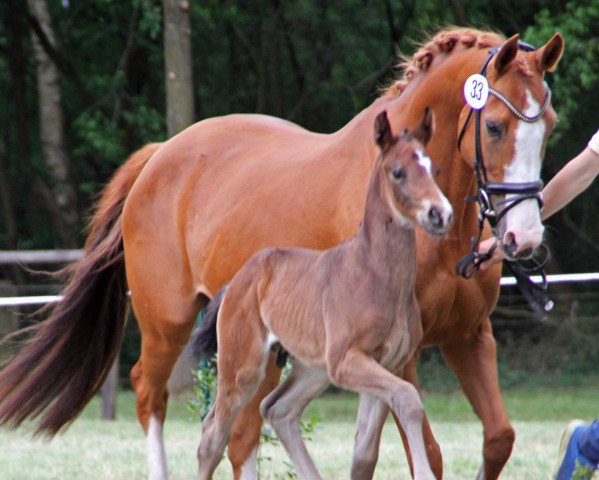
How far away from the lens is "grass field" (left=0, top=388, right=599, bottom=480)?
6051 millimetres

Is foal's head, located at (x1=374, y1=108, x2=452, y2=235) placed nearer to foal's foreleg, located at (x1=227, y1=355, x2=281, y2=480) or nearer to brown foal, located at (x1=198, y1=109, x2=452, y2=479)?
brown foal, located at (x1=198, y1=109, x2=452, y2=479)

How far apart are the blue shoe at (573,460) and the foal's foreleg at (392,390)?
3.00 feet

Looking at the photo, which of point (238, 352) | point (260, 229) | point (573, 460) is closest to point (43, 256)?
point (260, 229)

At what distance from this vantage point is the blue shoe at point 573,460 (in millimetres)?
4028

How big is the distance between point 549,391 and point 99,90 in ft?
23.1

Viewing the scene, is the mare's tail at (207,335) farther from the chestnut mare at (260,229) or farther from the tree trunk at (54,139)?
the tree trunk at (54,139)

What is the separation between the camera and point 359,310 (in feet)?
11.6

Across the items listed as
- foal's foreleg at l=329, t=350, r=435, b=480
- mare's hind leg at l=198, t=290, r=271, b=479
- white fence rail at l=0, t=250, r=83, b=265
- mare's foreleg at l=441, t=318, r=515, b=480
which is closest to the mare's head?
foal's foreleg at l=329, t=350, r=435, b=480

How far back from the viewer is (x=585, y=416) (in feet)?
34.6

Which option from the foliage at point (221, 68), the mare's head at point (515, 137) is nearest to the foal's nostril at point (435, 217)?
the mare's head at point (515, 137)

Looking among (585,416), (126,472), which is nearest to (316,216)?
(126,472)

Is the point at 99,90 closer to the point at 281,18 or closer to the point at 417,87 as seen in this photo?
the point at 281,18

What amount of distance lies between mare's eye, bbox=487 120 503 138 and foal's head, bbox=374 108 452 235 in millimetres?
196

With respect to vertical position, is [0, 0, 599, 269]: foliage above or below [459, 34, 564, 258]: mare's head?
below
